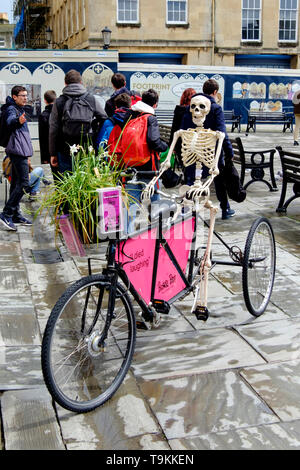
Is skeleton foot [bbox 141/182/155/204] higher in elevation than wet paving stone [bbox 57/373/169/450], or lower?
higher

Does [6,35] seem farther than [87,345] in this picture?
Yes

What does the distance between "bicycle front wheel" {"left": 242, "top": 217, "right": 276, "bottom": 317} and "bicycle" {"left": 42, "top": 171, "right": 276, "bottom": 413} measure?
52cm

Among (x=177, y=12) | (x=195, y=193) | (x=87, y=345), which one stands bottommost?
(x=87, y=345)

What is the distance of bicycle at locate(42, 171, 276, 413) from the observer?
3.24m

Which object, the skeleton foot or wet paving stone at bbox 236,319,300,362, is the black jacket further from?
wet paving stone at bbox 236,319,300,362

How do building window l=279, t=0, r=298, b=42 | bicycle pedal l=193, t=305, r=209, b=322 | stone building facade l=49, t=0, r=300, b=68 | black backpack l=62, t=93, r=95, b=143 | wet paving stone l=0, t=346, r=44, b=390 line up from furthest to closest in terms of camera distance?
building window l=279, t=0, r=298, b=42 → stone building facade l=49, t=0, r=300, b=68 → black backpack l=62, t=93, r=95, b=143 → bicycle pedal l=193, t=305, r=209, b=322 → wet paving stone l=0, t=346, r=44, b=390

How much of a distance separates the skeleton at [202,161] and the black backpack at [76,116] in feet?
8.84

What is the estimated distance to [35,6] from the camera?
4838 centimetres

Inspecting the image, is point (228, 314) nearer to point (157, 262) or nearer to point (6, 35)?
point (157, 262)

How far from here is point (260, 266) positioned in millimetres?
4918

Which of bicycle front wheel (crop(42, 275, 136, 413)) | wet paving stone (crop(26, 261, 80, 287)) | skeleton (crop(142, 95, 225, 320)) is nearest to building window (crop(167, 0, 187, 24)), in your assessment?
wet paving stone (crop(26, 261, 80, 287))

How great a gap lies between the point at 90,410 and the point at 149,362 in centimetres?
74

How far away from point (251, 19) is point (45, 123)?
2764 cm

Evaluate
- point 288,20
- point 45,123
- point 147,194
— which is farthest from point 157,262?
point 288,20
